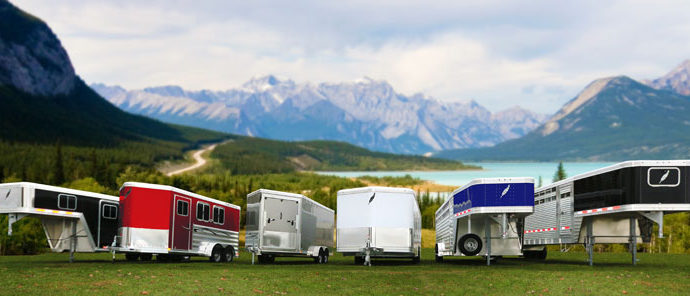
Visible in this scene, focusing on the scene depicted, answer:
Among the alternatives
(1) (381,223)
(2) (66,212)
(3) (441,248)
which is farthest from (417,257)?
(2) (66,212)

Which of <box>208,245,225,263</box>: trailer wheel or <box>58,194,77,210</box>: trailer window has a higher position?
<box>58,194,77,210</box>: trailer window

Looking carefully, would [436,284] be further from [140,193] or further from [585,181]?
[140,193]

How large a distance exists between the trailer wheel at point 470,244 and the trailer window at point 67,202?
16.6 metres

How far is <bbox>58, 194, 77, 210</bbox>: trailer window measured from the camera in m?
29.2

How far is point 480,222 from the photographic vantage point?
98.3 feet

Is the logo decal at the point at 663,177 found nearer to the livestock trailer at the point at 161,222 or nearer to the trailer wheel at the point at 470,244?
the trailer wheel at the point at 470,244

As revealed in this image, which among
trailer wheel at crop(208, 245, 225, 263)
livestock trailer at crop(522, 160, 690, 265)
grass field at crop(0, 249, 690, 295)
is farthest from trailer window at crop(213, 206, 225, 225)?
livestock trailer at crop(522, 160, 690, 265)

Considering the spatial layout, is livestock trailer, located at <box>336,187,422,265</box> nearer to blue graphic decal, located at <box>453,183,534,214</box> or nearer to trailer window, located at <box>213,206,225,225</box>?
blue graphic decal, located at <box>453,183,534,214</box>

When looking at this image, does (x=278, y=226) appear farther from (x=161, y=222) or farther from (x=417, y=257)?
(x=417, y=257)

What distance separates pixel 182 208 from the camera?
96.8 ft

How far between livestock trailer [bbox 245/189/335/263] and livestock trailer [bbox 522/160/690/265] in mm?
11109

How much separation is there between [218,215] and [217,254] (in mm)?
1887

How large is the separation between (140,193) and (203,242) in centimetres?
410

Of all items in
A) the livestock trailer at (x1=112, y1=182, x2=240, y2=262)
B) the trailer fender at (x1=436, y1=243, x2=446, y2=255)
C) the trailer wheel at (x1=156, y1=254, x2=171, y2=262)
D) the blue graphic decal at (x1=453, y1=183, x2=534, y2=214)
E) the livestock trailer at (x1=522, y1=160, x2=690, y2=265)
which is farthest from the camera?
the trailer fender at (x1=436, y1=243, x2=446, y2=255)
